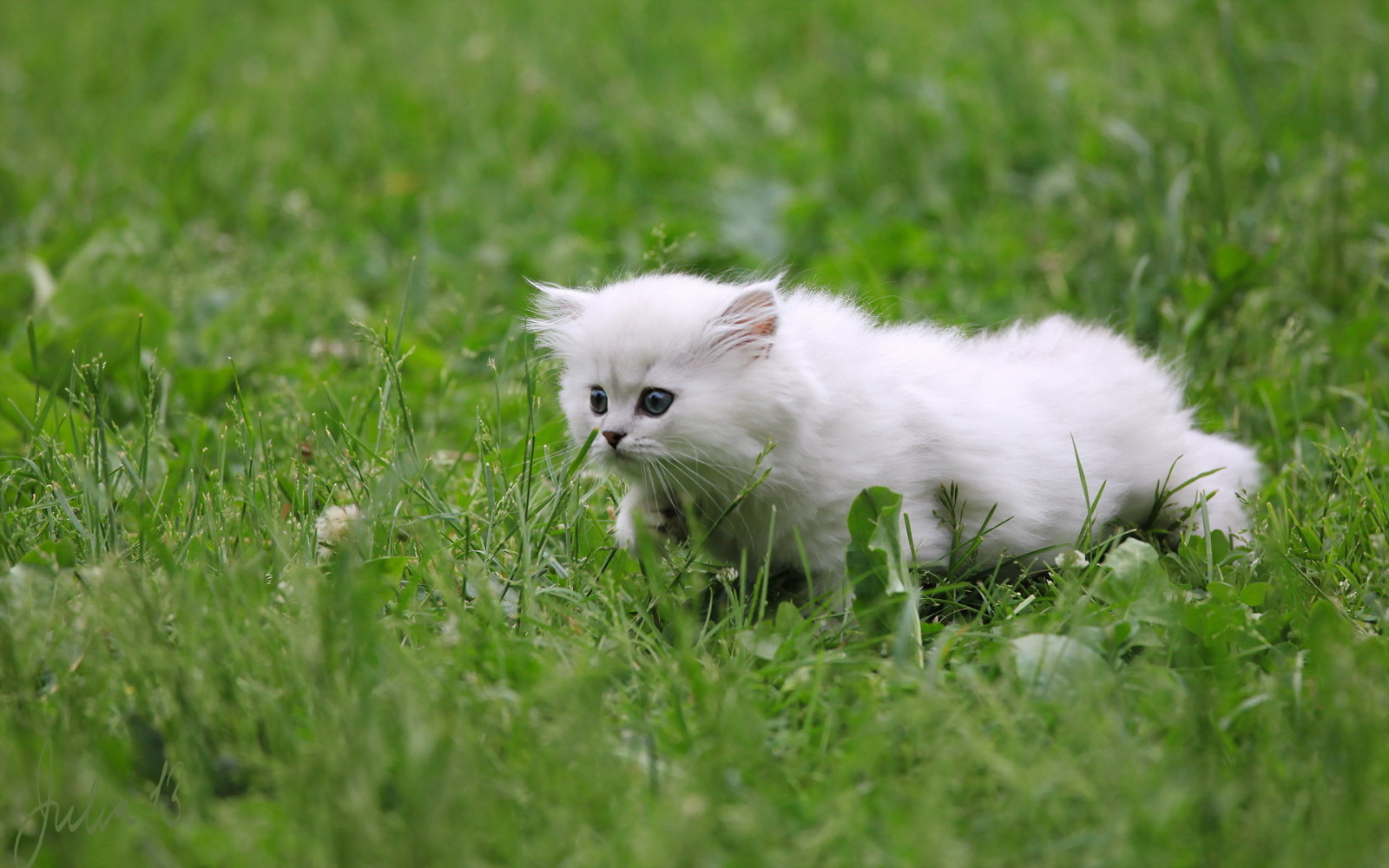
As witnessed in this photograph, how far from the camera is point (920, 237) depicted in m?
4.70

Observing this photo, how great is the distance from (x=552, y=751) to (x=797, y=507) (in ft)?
2.88

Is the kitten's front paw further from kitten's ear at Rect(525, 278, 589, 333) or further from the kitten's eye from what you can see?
kitten's ear at Rect(525, 278, 589, 333)

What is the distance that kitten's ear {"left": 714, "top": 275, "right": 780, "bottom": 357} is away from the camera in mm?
2490

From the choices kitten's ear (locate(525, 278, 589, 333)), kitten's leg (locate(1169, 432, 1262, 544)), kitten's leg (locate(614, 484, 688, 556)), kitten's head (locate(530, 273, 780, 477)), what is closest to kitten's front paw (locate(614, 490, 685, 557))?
kitten's leg (locate(614, 484, 688, 556))

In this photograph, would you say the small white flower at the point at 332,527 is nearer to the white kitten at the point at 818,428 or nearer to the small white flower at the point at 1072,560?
the white kitten at the point at 818,428

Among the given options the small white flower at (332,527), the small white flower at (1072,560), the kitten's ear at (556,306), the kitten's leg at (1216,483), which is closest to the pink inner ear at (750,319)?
the kitten's ear at (556,306)

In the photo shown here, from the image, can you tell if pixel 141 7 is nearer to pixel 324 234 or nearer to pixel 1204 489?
pixel 324 234

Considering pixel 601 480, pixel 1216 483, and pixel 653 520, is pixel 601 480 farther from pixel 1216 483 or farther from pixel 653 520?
pixel 1216 483

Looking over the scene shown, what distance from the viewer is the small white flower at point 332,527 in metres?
2.69

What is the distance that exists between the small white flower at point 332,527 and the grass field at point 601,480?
2cm

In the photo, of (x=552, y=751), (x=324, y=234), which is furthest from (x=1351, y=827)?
(x=324, y=234)

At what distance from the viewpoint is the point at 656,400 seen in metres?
2.53

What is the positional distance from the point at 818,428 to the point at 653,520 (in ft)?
1.52

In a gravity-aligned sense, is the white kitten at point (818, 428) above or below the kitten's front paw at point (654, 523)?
above
